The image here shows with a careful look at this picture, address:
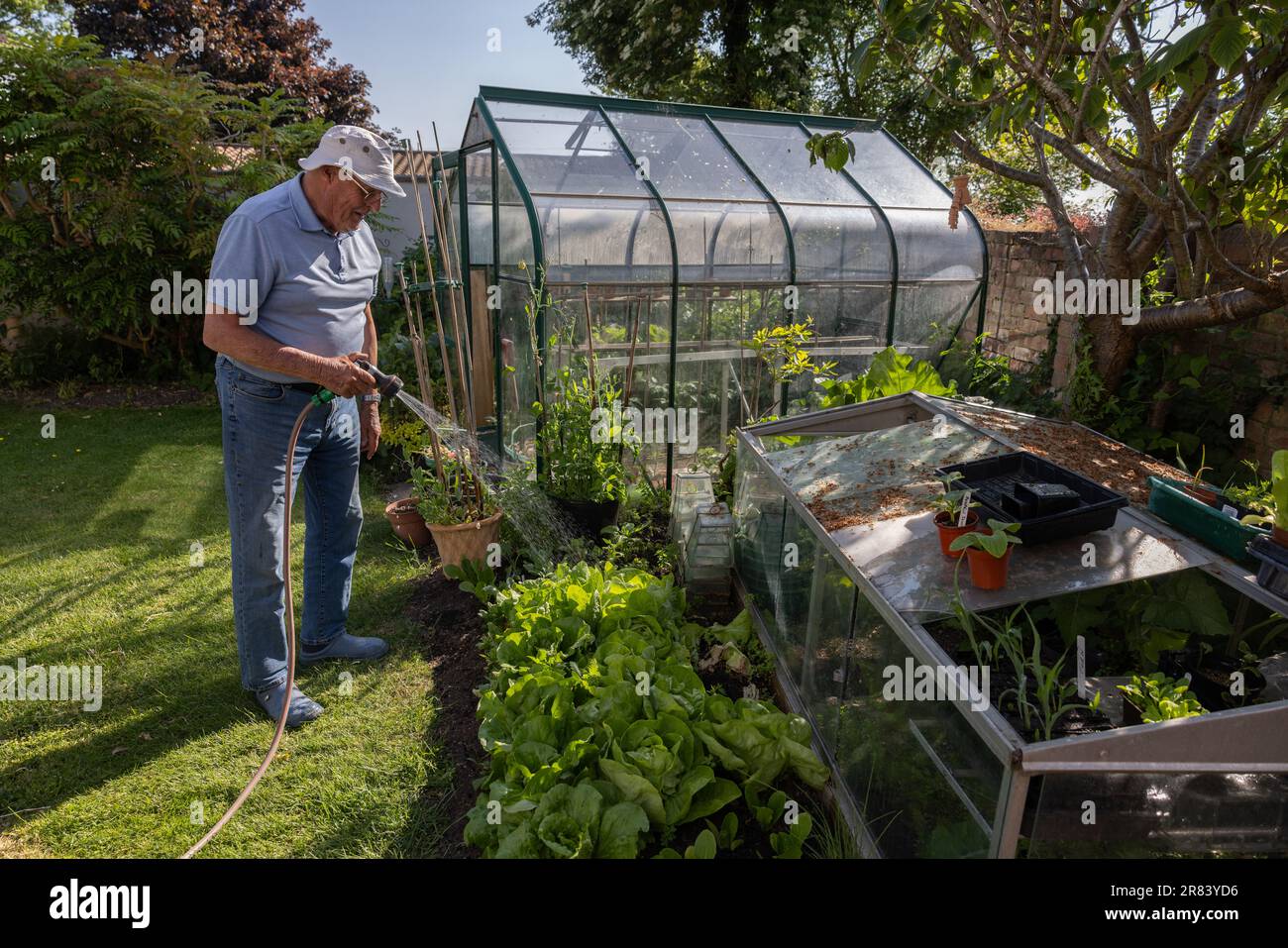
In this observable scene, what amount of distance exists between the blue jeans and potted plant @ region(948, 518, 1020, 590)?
247cm

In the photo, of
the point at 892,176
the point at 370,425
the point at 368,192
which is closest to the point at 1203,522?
the point at 368,192

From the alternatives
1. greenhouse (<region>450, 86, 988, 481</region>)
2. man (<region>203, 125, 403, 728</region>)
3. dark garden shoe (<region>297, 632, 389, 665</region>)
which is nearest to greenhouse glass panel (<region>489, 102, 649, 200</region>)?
greenhouse (<region>450, 86, 988, 481</region>)

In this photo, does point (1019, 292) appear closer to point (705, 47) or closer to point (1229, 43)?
point (1229, 43)

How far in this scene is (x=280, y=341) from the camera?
304 cm

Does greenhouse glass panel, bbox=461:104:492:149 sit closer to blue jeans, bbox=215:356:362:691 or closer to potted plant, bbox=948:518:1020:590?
blue jeans, bbox=215:356:362:691

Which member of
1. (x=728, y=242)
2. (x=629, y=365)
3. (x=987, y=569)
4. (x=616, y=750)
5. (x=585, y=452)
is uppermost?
(x=728, y=242)

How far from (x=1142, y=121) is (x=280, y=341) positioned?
134 inches

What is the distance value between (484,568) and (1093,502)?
2.94 m

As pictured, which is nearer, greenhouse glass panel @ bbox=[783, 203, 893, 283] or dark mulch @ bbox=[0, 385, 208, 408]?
greenhouse glass panel @ bbox=[783, 203, 893, 283]

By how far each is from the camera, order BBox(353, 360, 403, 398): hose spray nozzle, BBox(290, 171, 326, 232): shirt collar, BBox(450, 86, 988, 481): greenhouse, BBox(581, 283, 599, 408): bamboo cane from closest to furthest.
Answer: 1. BBox(290, 171, 326, 232): shirt collar
2. BBox(353, 360, 403, 398): hose spray nozzle
3. BBox(581, 283, 599, 408): bamboo cane
4. BBox(450, 86, 988, 481): greenhouse

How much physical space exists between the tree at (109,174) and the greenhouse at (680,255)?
3222 mm

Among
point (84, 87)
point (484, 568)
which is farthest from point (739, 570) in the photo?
point (84, 87)

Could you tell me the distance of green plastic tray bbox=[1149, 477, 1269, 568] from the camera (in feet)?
7.27
